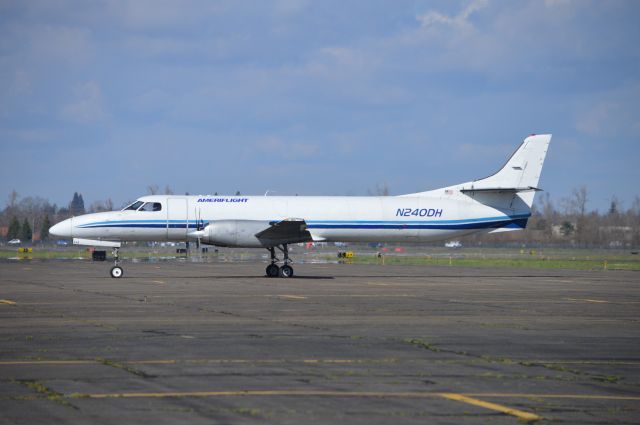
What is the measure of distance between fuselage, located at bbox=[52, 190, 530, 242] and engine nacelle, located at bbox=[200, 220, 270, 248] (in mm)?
1511

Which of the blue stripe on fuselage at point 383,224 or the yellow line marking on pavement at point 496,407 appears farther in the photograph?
the blue stripe on fuselage at point 383,224

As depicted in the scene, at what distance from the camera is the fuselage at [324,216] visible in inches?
1528

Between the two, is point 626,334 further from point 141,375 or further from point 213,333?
point 141,375

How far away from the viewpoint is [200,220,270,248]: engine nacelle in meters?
37.6

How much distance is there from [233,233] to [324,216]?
15.1ft

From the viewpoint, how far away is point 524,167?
42625 mm

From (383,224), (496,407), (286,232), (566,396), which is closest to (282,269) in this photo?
(286,232)

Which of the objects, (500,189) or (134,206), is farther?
(500,189)

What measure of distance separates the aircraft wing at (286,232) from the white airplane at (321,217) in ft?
0.14

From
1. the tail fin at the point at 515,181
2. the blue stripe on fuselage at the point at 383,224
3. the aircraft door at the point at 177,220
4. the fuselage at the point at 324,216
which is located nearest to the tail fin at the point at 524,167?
the tail fin at the point at 515,181

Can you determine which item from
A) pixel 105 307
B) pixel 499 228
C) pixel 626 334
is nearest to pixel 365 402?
pixel 626 334

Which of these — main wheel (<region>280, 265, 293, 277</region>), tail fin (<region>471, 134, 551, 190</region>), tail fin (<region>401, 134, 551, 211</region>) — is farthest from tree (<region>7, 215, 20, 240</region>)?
tail fin (<region>471, 134, 551, 190</region>)

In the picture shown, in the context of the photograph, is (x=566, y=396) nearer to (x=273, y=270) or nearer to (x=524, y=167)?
(x=273, y=270)

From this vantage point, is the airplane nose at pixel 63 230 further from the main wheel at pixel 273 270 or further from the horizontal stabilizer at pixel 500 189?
the horizontal stabilizer at pixel 500 189
